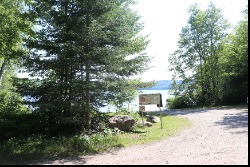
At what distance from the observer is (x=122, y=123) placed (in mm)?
14547

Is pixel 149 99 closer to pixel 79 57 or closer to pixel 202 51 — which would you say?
pixel 79 57

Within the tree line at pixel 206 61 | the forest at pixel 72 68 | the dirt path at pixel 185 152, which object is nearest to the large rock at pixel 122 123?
the forest at pixel 72 68

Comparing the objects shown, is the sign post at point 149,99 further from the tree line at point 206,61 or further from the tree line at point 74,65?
the tree line at point 206,61

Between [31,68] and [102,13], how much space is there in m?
4.49

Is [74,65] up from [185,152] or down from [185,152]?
up

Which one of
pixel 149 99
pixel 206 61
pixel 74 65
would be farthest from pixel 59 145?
pixel 206 61

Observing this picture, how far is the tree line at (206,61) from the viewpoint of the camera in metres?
32.3

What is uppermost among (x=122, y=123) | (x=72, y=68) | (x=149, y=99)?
(x=72, y=68)

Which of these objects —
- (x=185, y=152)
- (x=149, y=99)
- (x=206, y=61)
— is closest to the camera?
(x=185, y=152)

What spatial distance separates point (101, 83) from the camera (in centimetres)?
1233

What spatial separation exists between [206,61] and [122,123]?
24321mm

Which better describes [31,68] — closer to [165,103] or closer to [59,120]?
[59,120]

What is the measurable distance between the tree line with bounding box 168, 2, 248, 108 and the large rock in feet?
67.5

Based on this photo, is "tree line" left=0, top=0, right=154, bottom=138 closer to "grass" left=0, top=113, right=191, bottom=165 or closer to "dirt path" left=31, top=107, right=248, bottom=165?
"grass" left=0, top=113, right=191, bottom=165
